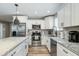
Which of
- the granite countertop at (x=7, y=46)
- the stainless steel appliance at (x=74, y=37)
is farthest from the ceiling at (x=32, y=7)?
the granite countertop at (x=7, y=46)

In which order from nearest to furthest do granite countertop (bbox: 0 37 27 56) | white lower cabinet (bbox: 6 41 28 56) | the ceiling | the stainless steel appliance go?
1. granite countertop (bbox: 0 37 27 56)
2. white lower cabinet (bbox: 6 41 28 56)
3. the stainless steel appliance
4. the ceiling

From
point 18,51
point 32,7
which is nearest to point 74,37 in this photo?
point 18,51

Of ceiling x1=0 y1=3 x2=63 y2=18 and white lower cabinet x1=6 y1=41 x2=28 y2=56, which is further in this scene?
ceiling x1=0 y1=3 x2=63 y2=18

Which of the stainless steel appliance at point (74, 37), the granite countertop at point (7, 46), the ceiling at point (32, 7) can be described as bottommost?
the granite countertop at point (7, 46)

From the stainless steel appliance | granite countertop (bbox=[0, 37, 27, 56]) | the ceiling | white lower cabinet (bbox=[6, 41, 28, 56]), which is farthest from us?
the ceiling

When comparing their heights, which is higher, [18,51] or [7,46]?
[7,46]

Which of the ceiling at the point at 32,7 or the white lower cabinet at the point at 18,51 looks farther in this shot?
the ceiling at the point at 32,7

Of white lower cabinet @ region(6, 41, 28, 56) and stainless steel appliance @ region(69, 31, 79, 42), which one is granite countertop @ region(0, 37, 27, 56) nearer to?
white lower cabinet @ region(6, 41, 28, 56)

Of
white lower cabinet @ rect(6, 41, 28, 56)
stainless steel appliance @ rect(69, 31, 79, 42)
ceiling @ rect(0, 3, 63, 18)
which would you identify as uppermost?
ceiling @ rect(0, 3, 63, 18)

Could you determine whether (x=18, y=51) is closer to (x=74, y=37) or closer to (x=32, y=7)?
(x=74, y=37)

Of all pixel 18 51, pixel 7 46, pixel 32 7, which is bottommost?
pixel 18 51

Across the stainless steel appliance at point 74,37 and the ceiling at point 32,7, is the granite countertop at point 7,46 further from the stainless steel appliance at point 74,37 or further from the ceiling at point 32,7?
the ceiling at point 32,7

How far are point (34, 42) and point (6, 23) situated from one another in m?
5.30

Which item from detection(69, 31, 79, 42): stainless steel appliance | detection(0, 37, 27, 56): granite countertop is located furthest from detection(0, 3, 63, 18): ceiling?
detection(0, 37, 27, 56): granite countertop
